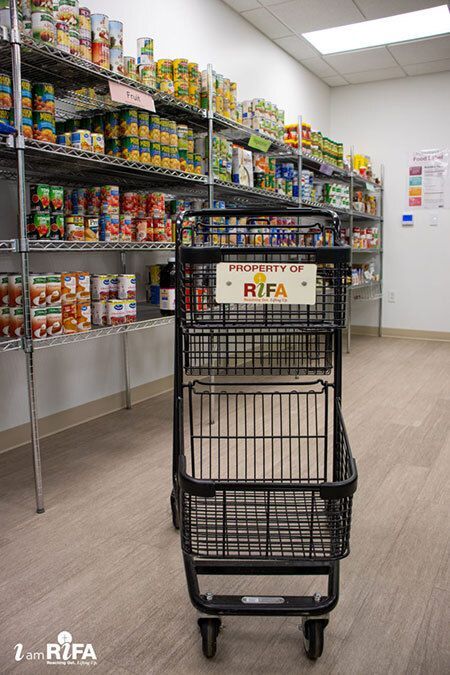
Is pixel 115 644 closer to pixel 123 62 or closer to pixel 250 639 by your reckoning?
pixel 250 639

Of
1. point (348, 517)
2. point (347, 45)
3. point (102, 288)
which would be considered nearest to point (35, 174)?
point (102, 288)

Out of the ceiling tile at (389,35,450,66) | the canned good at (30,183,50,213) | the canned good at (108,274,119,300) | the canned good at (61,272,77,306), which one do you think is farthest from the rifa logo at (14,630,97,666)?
the ceiling tile at (389,35,450,66)

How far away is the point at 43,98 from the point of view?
238 centimetres

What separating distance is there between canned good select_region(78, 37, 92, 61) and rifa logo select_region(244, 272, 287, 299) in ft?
5.18

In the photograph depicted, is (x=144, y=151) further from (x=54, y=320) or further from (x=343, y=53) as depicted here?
(x=343, y=53)

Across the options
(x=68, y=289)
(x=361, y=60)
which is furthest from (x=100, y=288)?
(x=361, y=60)

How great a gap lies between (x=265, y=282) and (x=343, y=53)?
16.7ft

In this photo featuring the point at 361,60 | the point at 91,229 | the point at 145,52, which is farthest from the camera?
the point at 361,60

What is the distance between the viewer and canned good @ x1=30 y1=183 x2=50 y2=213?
2.47 m

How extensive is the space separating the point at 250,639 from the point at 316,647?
19cm

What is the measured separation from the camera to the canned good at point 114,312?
287 cm

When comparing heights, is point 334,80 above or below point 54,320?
above

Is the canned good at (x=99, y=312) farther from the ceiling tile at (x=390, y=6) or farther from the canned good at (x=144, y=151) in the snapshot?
the ceiling tile at (x=390, y=6)

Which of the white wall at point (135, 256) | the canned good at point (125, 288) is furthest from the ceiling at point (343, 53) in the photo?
the canned good at point (125, 288)
